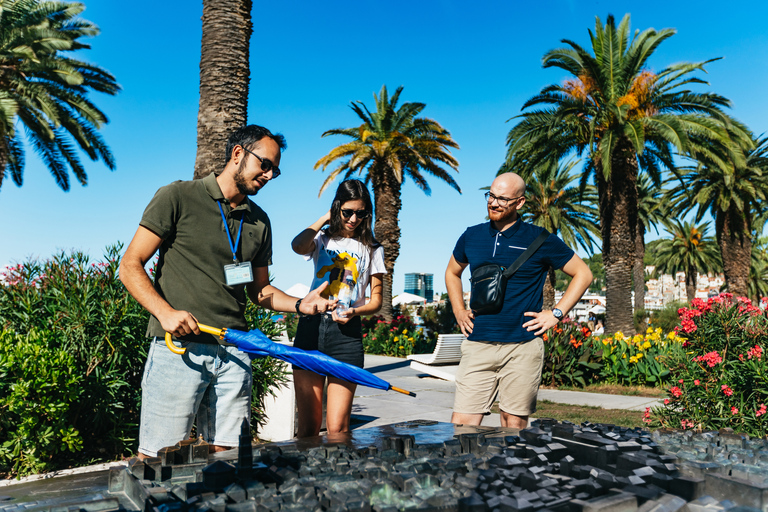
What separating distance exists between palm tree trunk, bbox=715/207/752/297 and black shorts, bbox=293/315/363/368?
23386 millimetres

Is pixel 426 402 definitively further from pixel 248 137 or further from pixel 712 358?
pixel 248 137

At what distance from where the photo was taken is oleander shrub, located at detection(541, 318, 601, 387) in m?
9.70

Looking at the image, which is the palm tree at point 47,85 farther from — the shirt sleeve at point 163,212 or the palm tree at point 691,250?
the palm tree at point 691,250

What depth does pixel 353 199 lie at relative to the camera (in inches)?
127

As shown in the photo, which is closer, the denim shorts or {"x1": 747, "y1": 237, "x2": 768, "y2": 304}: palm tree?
the denim shorts

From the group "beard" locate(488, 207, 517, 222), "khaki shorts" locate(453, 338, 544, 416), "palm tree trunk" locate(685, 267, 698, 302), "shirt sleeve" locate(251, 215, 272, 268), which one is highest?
"palm tree trunk" locate(685, 267, 698, 302)

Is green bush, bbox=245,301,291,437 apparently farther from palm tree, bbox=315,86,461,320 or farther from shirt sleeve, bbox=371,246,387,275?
palm tree, bbox=315,86,461,320

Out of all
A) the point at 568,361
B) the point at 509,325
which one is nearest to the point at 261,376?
the point at 509,325

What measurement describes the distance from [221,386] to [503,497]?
54.7 inches

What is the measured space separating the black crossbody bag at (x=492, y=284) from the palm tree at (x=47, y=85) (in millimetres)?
13912

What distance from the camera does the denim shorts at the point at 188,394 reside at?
234 cm

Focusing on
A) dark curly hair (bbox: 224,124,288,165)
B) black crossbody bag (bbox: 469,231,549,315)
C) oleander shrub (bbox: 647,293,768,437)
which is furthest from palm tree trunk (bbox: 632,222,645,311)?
dark curly hair (bbox: 224,124,288,165)

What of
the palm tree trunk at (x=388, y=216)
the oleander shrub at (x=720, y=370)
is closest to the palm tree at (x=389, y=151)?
the palm tree trunk at (x=388, y=216)

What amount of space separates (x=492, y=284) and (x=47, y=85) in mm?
15374
